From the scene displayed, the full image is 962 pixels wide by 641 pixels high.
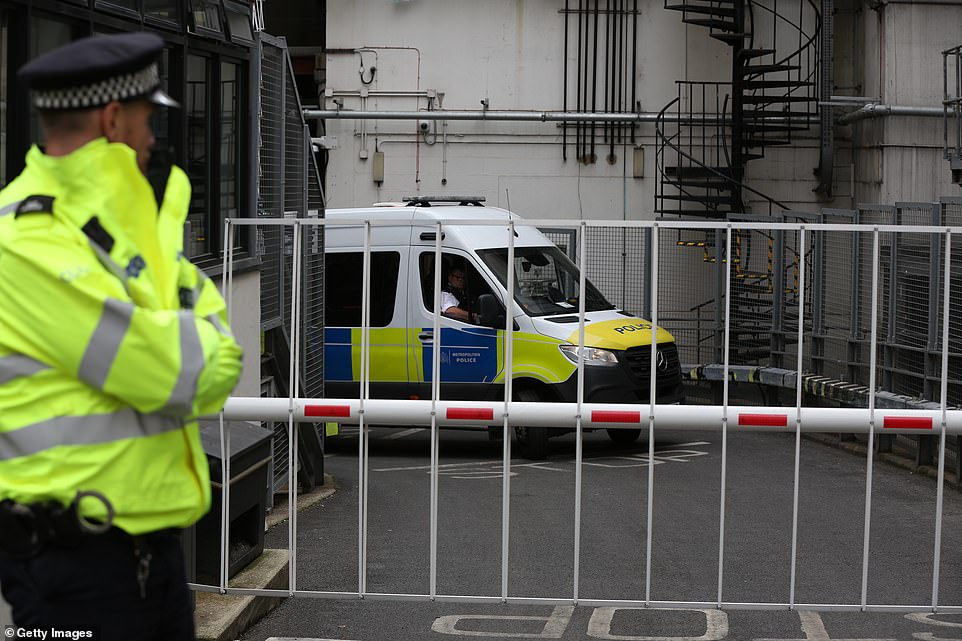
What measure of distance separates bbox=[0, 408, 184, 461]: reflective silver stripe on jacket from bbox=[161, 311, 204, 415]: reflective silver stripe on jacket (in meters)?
0.08

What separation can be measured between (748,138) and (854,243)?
22.3ft

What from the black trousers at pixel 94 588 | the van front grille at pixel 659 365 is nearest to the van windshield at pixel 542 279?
the van front grille at pixel 659 365

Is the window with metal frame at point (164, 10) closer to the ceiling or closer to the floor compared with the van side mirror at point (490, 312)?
closer to the ceiling

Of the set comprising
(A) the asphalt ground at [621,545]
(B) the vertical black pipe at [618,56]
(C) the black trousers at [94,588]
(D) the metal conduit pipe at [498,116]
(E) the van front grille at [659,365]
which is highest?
(B) the vertical black pipe at [618,56]

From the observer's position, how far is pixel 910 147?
19453 millimetres

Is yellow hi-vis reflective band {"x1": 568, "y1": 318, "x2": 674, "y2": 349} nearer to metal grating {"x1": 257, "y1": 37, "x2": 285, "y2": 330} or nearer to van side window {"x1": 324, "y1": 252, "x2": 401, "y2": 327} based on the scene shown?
van side window {"x1": 324, "y1": 252, "x2": 401, "y2": 327}

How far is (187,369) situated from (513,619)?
14.9 feet

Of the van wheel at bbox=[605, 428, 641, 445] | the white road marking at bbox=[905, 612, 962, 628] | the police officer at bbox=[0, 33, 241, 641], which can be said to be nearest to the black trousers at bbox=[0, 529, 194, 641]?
the police officer at bbox=[0, 33, 241, 641]

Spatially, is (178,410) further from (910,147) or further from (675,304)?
(910,147)

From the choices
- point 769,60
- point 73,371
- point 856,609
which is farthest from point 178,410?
point 769,60

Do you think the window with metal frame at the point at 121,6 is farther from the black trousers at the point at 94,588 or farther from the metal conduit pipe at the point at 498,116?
the metal conduit pipe at the point at 498,116

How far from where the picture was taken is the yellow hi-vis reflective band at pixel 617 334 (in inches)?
509

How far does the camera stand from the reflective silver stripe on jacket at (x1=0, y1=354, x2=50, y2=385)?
8.84 feet

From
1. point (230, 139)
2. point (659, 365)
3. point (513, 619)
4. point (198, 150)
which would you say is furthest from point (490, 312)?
point (513, 619)
